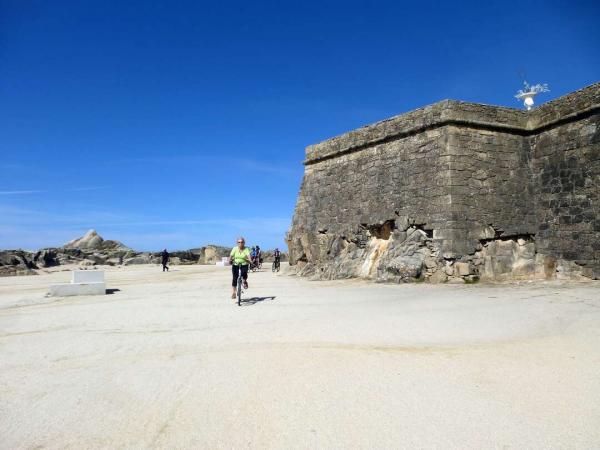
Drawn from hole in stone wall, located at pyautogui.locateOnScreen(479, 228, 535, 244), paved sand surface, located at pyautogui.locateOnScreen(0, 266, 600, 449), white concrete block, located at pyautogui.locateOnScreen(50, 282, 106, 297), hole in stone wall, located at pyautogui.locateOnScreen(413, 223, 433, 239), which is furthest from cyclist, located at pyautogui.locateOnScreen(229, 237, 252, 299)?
hole in stone wall, located at pyautogui.locateOnScreen(479, 228, 535, 244)

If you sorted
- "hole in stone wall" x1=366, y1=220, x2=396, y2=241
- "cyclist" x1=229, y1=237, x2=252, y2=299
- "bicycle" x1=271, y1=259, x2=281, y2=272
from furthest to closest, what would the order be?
"bicycle" x1=271, y1=259, x2=281, y2=272 → "hole in stone wall" x1=366, y1=220, x2=396, y2=241 → "cyclist" x1=229, y1=237, x2=252, y2=299

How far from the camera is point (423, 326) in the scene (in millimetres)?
6023

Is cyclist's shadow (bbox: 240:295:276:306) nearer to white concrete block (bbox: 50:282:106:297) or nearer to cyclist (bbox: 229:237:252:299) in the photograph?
cyclist (bbox: 229:237:252:299)

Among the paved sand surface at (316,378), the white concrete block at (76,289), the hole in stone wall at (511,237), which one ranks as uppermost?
the hole in stone wall at (511,237)

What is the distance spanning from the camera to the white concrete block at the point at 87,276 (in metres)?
12.5

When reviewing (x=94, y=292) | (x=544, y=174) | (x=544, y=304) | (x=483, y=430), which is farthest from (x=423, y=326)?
(x=94, y=292)

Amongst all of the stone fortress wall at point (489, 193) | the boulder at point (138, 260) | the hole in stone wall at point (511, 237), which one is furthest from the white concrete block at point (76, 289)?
the boulder at point (138, 260)

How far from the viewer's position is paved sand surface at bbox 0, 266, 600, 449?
302 centimetres

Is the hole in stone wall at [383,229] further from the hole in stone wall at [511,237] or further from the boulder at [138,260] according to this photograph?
the boulder at [138,260]

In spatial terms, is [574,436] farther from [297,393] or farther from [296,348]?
[296,348]

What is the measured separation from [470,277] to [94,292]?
9952 mm

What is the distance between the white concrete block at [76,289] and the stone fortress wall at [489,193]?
24.2 ft

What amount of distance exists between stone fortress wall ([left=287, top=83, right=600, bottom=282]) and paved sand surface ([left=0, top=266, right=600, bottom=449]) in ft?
9.63

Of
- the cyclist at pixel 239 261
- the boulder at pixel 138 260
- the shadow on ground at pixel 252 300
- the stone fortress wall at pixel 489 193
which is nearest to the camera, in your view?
the shadow on ground at pixel 252 300
